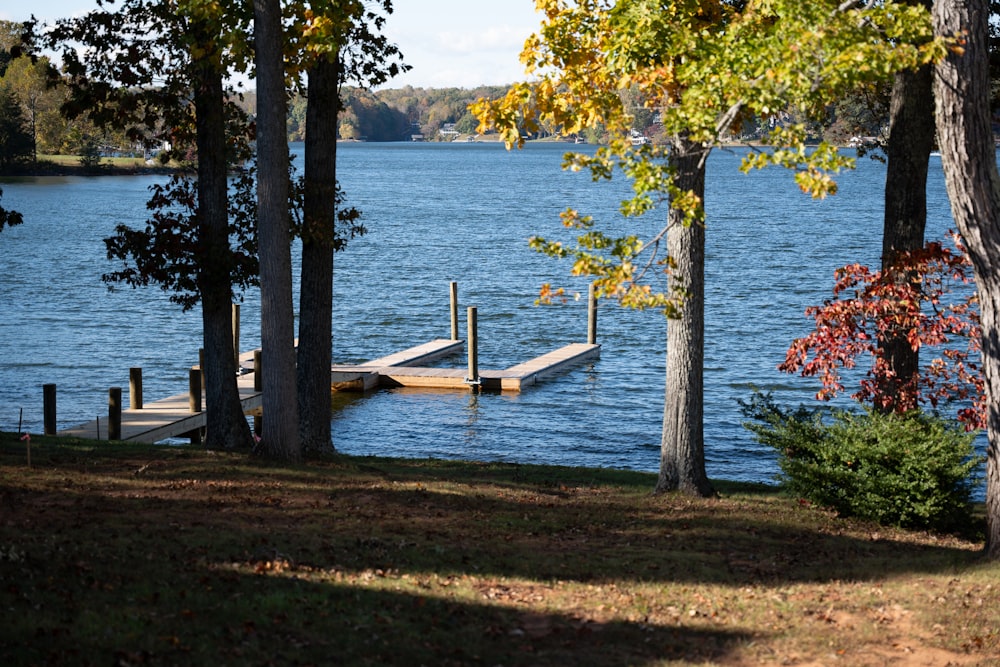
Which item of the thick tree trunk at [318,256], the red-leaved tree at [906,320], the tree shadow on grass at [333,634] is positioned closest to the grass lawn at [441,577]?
the tree shadow on grass at [333,634]

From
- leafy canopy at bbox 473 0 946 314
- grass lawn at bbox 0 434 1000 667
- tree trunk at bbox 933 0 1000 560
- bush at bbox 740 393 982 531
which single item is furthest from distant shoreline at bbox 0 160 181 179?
tree trunk at bbox 933 0 1000 560

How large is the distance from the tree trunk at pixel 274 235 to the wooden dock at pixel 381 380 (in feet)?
21.2

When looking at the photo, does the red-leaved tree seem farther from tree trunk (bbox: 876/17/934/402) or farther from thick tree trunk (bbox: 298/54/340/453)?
thick tree trunk (bbox: 298/54/340/453)

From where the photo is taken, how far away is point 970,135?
9359mm

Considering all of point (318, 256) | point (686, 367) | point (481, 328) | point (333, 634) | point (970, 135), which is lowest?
point (481, 328)

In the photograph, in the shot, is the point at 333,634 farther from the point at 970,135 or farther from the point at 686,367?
the point at 686,367

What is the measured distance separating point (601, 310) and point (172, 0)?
27.4 metres

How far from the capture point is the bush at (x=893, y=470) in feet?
37.6

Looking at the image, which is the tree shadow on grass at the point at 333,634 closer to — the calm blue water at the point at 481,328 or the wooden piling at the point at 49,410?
the calm blue water at the point at 481,328

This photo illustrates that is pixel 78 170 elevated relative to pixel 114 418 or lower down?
elevated

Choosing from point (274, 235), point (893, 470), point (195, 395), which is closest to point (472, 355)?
→ point (195, 395)

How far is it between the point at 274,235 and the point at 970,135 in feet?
25.5

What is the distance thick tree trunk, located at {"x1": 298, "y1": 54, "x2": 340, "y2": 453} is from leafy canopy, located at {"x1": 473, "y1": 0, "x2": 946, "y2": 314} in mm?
3521

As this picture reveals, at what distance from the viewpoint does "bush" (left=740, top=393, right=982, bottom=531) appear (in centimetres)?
1145
